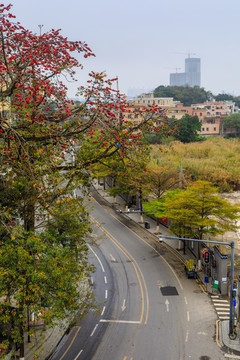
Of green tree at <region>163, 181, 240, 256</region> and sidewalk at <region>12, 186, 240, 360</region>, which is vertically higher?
green tree at <region>163, 181, 240, 256</region>

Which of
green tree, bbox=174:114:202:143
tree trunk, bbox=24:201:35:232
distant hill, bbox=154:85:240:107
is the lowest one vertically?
tree trunk, bbox=24:201:35:232

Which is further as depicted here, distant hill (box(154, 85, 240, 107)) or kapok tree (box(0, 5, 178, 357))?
→ distant hill (box(154, 85, 240, 107))

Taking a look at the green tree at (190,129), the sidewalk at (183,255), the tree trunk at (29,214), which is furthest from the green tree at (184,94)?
the tree trunk at (29,214)

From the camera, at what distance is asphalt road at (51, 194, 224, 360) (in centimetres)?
2227

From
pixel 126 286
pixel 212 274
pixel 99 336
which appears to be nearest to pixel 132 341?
pixel 99 336

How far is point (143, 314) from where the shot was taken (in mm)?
26484

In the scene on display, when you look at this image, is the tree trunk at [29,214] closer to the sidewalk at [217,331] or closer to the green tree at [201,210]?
the sidewalk at [217,331]

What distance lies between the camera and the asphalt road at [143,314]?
73.0 feet

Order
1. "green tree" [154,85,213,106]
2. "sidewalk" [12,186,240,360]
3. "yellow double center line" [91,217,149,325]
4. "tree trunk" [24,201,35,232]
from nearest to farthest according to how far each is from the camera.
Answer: "tree trunk" [24,201,35,232] < "sidewalk" [12,186,240,360] < "yellow double center line" [91,217,149,325] < "green tree" [154,85,213,106]

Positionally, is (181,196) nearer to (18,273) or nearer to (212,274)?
(212,274)

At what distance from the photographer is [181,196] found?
111 ft

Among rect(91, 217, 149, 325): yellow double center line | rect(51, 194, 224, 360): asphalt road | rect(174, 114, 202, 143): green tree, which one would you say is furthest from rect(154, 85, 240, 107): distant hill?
rect(51, 194, 224, 360): asphalt road

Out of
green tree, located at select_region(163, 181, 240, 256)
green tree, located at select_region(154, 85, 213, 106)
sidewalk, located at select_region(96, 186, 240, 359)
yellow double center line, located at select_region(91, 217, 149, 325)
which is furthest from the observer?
green tree, located at select_region(154, 85, 213, 106)

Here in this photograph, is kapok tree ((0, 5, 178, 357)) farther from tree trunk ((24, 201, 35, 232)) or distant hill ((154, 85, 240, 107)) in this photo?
distant hill ((154, 85, 240, 107))
